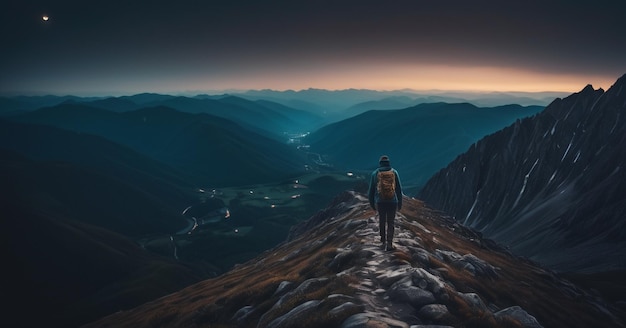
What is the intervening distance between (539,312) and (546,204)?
177m

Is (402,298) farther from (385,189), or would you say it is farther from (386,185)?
(386,185)

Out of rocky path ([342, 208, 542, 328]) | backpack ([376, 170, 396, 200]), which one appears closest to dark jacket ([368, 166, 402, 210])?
backpack ([376, 170, 396, 200])

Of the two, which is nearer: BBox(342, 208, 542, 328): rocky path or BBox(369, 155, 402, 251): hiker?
BBox(342, 208, 542, 328): rocky path

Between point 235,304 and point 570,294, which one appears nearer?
point 235,304

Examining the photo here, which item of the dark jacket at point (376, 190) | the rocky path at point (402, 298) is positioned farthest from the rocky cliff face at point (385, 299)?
the dark jacket at point (376, 190)

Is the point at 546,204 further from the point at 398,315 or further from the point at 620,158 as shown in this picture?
the point at 398,315

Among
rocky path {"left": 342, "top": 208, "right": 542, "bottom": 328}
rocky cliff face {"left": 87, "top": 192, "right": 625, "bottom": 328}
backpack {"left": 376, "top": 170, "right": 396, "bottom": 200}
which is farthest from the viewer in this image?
backpack {"left": 376, "top": 170, "right": 396, "bottom": 200}

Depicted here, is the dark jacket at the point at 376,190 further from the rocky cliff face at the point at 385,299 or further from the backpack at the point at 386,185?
the rocky cliff face at the point at 385,299

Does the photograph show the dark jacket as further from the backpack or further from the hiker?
the backpack

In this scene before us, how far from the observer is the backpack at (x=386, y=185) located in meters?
30.0

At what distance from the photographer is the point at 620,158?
178 m

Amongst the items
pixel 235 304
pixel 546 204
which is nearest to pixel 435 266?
pixel 235 304

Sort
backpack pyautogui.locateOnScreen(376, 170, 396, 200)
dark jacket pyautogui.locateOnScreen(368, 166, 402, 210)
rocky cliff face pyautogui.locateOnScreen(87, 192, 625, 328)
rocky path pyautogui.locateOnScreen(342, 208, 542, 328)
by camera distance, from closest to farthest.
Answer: rocky path pyautogui.locateOnScreen(342, 208, 542, 328) → rocky cliff face pyautogui.locateOnScreen(87, 192, 625, 328) → backpack pyautogui.locateOnScreen(376, 170, 396, 200) → dark jacket pyautogui.locateOnScreen(368, 166, 402, 210)

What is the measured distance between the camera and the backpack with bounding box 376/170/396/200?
29984mm
